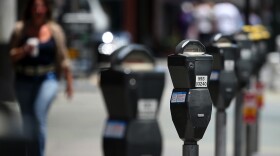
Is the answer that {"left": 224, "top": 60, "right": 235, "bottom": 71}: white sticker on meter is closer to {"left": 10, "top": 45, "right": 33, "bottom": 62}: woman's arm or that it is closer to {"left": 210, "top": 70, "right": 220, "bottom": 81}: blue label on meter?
{"left": 210, "top": 70, "right": 220, "bottom": 81}: blue label on meter

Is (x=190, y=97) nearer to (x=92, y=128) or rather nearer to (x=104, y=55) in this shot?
(x=92, y=128)

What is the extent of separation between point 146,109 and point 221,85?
2444 millimetres

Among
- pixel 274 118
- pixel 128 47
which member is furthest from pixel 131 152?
pixel 274 118

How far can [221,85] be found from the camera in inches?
394

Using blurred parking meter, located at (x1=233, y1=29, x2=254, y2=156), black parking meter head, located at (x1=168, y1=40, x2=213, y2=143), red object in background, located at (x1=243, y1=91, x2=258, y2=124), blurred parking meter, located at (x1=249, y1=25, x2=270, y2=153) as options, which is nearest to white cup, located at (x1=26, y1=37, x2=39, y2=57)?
blurred parking meter, located at (x1=233, y1=29, x2=254, y2=156)

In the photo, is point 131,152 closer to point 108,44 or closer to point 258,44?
point 258,44

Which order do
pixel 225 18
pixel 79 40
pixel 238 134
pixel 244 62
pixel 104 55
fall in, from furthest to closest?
pixel 104 55 → pixel 225 18 → pixel 79 40 → pixel 244 62 → pixel 238 134

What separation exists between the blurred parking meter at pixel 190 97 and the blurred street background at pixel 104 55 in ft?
4.11

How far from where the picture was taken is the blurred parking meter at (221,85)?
1001 cm

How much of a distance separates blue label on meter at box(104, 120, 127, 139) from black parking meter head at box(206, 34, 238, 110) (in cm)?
251

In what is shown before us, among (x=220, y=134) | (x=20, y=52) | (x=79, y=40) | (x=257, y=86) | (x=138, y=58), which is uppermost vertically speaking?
(x=138, y=58)

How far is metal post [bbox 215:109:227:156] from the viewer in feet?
32.6

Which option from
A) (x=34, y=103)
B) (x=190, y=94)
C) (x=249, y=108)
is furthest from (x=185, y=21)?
(x=190, y=94)

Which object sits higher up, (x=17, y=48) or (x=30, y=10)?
(x=30, y=10)
